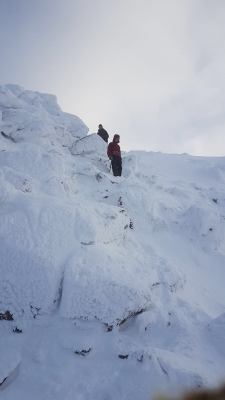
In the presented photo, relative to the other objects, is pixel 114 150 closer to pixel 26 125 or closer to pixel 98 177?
pixel 98 177

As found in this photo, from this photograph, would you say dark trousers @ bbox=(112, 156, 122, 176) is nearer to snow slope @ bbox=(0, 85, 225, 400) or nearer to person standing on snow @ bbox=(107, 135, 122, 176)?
person standing on snow @ bbox=(107, 135, 122, 176)

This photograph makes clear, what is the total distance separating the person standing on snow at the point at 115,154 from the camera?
819 cm

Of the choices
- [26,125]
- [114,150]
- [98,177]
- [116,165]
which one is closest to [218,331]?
[98,177]

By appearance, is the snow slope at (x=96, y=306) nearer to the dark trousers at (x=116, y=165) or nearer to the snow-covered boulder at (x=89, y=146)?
the dark trousers at (x=116, y=165)

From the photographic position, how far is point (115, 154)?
8.17 meters

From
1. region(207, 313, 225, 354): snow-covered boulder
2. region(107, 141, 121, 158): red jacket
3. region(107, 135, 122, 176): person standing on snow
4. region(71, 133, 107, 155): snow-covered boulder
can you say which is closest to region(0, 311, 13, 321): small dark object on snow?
region(207, 313, 225, 354): snow-covered boulder

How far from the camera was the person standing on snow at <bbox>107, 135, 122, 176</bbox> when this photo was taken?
819cm

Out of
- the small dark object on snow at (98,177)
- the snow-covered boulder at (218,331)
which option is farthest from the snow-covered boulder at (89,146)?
the snow-covered boulder at (218,331)

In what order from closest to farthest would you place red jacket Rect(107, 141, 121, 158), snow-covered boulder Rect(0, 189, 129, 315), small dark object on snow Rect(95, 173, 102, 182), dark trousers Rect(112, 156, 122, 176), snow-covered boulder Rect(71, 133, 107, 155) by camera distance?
snow-covered boulder Rect(0, 189, 129, 315), small dark object on snow Rect(95, 173, 102, 182), red jacket Rect(107, 141, 121, 158), dark trousers Rect(112, 156, 122, 176), snow-covered boulder Rect(71, 133, 107, 155)

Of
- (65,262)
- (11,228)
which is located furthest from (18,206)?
(65,262)

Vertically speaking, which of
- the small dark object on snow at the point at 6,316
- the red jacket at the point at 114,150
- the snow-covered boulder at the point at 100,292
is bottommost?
the small dark object on snow at the point at 6,316

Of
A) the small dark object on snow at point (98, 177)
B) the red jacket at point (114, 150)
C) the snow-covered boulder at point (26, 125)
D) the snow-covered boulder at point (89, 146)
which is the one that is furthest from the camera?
the snow-covered boulder at point (89, 146)

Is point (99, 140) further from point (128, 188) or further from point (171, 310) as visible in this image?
point (171, 310)

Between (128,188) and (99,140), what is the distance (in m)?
4.68
